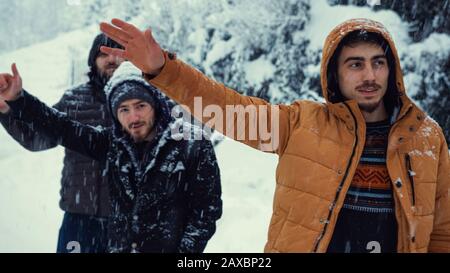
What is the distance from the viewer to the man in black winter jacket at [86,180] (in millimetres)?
3156

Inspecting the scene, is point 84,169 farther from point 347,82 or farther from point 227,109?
point 347,82

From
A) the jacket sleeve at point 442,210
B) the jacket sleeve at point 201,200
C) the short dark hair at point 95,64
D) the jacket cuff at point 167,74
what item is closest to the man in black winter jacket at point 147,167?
the jacket sleeve at point 201,200

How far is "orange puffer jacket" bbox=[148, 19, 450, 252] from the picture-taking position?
78.7 inches

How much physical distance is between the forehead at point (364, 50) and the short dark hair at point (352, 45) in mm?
16

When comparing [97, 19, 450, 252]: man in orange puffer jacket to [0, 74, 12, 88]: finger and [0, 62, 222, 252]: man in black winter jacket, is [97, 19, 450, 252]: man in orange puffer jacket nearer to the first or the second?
[0, 62, 222, 252]: man in black winter jacket

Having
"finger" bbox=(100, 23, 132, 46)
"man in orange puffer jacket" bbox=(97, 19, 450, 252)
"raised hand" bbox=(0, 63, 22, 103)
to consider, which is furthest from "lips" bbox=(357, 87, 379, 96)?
"raised hand" bbox=(0, 63, 22, 103)

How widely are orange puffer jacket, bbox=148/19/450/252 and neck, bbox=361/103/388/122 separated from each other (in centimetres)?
9

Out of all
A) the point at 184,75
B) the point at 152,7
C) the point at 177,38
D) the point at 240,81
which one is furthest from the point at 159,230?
the point at 152,7

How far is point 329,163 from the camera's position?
6.72 ft

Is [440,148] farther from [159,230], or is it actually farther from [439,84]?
[439,84]

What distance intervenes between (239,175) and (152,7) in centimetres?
619

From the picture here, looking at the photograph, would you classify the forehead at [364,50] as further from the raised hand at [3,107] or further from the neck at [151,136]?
the raised hand at [3,107]

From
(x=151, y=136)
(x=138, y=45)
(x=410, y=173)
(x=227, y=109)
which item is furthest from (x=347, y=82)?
(x=151, y=136)

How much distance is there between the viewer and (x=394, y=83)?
238 cm
